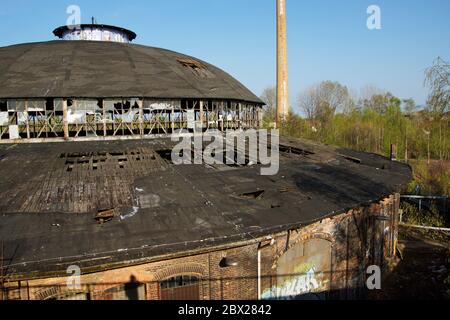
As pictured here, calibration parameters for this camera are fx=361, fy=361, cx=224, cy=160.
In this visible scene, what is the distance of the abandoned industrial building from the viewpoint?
9.01 m

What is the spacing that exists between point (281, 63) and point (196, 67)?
2095 cm

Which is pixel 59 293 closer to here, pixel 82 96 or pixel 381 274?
pixel 82 96

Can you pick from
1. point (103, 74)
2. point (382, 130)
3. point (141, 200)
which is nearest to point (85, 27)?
point (103, 74)

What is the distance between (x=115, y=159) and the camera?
14.7m

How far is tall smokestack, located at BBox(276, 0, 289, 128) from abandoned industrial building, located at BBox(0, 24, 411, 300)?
2121 cm

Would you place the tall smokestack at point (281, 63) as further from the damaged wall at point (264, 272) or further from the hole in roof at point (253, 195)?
the hole in roof at point (253, 195)

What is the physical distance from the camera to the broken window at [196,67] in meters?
23.0

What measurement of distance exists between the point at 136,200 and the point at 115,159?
4.10 metres

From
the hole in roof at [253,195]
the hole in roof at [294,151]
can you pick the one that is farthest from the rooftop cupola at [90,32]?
the hole in roof at [253,195]

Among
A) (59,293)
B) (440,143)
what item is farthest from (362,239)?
(440,143)

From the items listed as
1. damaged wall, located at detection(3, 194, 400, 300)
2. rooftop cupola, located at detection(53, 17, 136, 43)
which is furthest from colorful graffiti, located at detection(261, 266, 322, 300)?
rooftop cupola, located at detection(53, 17, 136, 43)

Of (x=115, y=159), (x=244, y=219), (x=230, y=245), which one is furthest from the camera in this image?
(x=115, y=159)

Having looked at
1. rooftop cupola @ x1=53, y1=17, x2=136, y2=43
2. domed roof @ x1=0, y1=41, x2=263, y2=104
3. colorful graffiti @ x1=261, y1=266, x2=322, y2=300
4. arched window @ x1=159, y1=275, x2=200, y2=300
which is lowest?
colorful graffiti @ x1=261, y1=266, x2=322, y2=300

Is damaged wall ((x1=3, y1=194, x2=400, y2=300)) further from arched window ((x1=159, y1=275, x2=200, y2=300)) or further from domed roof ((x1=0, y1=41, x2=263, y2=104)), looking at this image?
domed roof ((x1=0, y1=41, x2=263, y2=104))
